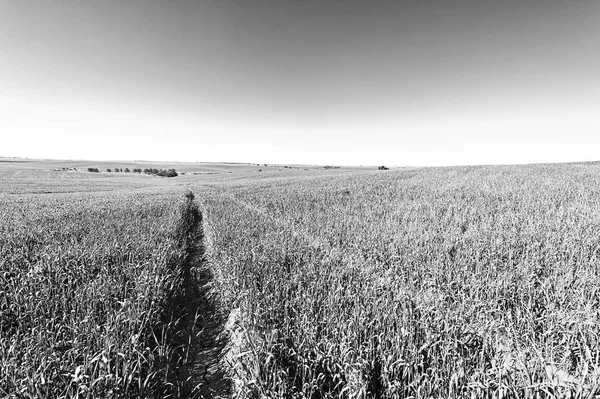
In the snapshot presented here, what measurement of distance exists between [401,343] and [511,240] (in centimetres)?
555

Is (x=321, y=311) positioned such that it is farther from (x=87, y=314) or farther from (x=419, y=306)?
(x=87, y=314)

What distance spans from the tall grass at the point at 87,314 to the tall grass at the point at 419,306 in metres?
1.20

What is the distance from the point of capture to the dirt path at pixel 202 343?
336 centimetres

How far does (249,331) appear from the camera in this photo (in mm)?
3553

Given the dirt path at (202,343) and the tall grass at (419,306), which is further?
the dirt path at (202,343)

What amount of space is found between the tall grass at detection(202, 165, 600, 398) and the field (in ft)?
0.11

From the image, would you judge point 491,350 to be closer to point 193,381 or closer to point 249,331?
point 249,331

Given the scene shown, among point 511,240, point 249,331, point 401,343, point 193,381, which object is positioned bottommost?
point 193,381

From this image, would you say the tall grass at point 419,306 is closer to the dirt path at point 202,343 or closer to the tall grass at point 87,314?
the dirt path at point 202,343

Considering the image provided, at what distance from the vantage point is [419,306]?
3672 millimetres

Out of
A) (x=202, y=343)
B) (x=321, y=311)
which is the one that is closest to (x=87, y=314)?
(x=202, y=343)

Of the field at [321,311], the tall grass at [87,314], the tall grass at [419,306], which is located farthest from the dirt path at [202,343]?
the tall grass at [419,306]

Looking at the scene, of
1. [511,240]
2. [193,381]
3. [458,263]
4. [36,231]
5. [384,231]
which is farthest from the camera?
[36,231]

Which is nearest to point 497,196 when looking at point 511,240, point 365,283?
point 511,240
